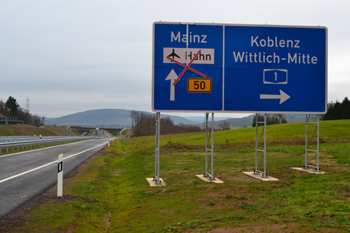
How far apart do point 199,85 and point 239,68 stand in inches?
66.5

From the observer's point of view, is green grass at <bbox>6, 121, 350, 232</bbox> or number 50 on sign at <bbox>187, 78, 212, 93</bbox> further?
number 50 on sign at <bbox>187, 78, 212, 93</bbox>

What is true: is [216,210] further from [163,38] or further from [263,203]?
[163,38]

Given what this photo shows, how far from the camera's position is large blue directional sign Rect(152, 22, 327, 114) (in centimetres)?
1377

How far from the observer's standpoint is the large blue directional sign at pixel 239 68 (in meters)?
13.8

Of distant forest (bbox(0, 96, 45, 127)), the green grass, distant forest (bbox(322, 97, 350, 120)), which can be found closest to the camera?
the green grass

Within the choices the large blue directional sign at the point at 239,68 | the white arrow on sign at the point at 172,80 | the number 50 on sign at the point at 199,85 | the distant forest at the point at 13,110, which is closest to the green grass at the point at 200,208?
the large blue directional sign at the point at 239,68

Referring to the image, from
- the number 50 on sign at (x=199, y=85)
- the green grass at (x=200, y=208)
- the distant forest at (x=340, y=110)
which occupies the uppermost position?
the distant forest at (x=340, y=110)

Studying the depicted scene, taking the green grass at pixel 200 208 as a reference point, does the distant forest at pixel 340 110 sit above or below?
above

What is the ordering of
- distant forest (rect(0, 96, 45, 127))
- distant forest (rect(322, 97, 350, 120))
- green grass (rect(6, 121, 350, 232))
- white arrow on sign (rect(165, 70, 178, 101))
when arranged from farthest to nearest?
1. distant forest (rect(0, 96, 45, 127))
2. distant forest (rect(322, 97, 350, 120))
3. white arrow on sign (rect(165, 70, 178, 101))
4. green grass (rect(6, 121, 350, 232))

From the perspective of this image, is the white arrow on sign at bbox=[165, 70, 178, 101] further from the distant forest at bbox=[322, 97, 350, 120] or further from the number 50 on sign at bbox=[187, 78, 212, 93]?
the distant forest at bbox=[322, 97, 350, 120]

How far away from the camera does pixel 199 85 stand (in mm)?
13859

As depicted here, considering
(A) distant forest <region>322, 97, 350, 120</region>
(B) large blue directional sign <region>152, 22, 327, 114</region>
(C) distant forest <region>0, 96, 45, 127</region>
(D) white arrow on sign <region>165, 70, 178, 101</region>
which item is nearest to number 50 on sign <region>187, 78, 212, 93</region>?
(B) large blue directional sign <region>152, 22, 327, 114</region>

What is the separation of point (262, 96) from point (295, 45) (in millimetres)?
2424

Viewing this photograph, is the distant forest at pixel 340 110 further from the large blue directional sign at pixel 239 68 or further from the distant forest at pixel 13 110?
the distant forest at pixel 13 110
